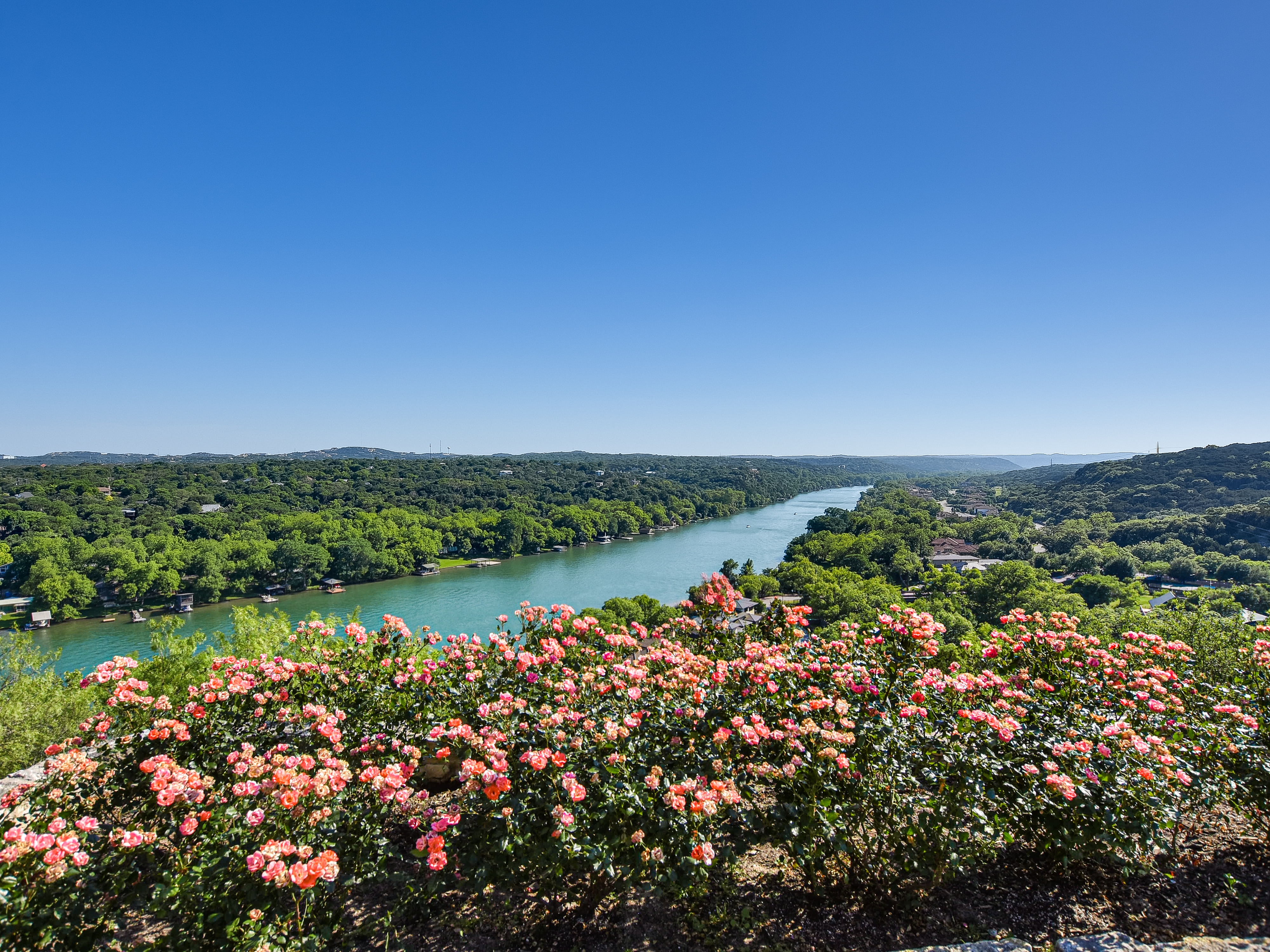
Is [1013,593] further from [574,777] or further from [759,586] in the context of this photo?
[574,777]

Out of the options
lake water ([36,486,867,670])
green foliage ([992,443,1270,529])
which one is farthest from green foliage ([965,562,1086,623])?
green foliage ([992,443,1270,529])

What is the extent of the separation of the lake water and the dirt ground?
1351cm

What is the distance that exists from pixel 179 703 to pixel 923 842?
15.7 ft

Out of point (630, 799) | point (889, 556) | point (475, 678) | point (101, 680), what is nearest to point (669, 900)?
point (630, 799)

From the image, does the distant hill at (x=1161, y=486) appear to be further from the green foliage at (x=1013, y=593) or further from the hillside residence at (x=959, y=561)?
the green foliage at (x=1013, y=593)

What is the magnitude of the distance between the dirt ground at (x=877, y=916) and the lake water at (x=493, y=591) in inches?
532

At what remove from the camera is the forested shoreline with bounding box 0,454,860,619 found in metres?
38.2

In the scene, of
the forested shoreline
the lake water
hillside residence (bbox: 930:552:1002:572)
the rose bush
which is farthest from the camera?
hillside residence (bbox: 930:552:1002:572)

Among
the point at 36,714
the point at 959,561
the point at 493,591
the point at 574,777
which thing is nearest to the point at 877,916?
the point at 574,777

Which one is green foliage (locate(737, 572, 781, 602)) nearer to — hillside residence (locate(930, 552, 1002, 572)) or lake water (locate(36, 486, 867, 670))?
lake water (locate(36, 486, 867, 670))

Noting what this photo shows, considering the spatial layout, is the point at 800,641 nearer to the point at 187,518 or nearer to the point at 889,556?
the point at 889,556

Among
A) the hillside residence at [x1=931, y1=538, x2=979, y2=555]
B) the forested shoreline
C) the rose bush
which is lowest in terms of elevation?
the hillside residence at [x1=931, y1=538, x2=979, y2=555]

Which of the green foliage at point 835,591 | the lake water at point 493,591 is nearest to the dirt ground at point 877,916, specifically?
the lake water at point 493,591

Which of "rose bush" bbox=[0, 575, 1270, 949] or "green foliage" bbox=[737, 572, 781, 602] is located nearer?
"rose bush" bbox=[0, 575, 1270, 949]
